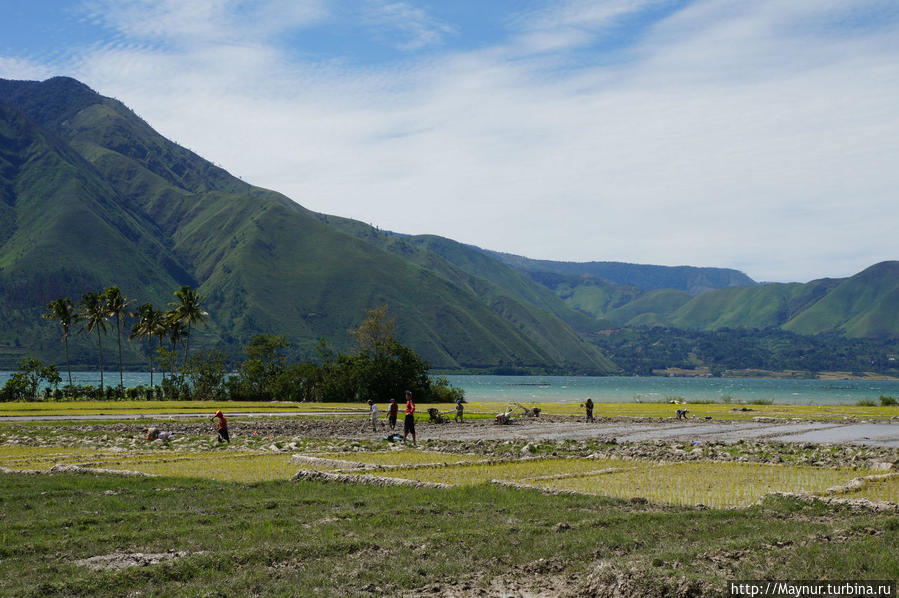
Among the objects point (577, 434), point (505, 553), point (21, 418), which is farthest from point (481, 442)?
point (21, 418)

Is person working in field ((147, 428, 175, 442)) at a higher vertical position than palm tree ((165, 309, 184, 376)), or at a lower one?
lower

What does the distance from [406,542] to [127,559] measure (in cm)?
452

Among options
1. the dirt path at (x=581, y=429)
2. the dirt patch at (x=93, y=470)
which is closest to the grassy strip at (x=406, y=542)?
the dirt patch at (x=93, y=470)

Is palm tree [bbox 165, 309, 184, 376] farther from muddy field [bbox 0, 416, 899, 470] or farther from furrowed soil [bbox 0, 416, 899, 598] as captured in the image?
furrowed soil [bbox 0, 416, 899, 598]

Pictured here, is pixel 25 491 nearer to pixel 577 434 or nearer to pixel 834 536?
pixel 834 536

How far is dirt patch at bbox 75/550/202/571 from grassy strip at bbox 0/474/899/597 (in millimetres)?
196

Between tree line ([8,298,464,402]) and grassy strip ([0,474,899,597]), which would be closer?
grassy strip ([0,474,899,597])

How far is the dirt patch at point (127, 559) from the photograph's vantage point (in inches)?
442

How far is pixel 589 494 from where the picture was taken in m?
18.0

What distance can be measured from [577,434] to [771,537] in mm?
29467

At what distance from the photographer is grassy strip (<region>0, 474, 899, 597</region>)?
10.2 m

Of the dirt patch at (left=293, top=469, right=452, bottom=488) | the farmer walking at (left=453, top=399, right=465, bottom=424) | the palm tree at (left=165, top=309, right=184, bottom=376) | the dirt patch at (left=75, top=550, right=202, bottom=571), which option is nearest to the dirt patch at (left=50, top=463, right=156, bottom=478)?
the dirt patch at (left=293, top=469, right=452, bottom=488)

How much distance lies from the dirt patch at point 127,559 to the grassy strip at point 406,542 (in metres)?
0.20

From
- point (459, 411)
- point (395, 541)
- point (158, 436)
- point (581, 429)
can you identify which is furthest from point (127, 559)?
point (459, 411)
